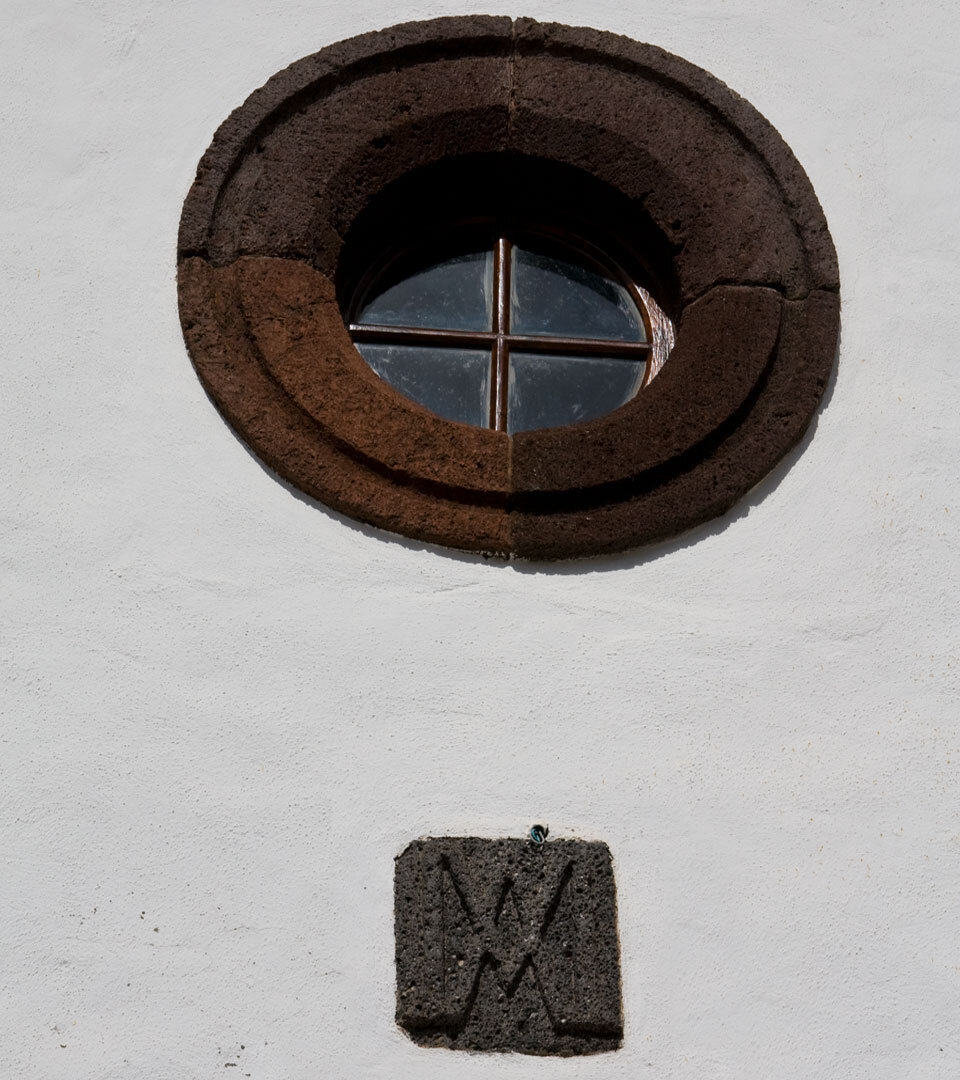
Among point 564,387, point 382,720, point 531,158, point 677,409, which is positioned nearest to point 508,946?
point 382,720

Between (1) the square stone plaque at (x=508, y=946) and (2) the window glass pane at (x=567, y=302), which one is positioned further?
(2) the window glass pane at (x=567, y=302)

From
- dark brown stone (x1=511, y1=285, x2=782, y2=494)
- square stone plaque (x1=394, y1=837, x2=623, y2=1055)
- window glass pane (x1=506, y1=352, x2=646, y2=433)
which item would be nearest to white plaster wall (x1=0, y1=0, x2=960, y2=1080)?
square stone plaque (x1=394, y1=837, x2=623, y2=1055)

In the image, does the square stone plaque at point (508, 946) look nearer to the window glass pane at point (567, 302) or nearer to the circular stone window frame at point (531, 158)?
the circular stone window frame at point (531, 158)

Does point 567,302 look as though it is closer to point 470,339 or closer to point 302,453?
point 470,339

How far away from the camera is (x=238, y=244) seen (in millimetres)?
3422

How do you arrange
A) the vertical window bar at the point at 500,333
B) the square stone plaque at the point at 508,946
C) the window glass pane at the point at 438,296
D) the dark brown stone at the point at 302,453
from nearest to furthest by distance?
the square stone plaque at the point at 508,946, the dark brown stone at the point at 302,453, the vertical window bar at the point at 500,333, the window glass pane at the point at 438,296

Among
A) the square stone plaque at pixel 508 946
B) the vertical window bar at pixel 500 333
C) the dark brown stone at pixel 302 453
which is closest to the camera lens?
the square stone plaque at pixel 508 946

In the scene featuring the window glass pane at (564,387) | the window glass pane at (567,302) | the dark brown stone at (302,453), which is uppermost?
the window glass pane at (567,302)

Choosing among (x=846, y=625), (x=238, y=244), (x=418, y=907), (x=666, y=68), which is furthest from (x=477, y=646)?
(x=666, y=68)

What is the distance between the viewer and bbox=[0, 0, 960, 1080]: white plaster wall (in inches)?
109

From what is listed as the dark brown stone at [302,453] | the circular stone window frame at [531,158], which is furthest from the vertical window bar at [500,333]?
the dark brown stone at [302,453]

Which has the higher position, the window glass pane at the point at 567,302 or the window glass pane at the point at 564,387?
the window glass pane at the point at 567,302

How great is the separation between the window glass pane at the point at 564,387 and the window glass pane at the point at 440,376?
7 cm

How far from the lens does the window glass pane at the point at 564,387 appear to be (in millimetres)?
3553
